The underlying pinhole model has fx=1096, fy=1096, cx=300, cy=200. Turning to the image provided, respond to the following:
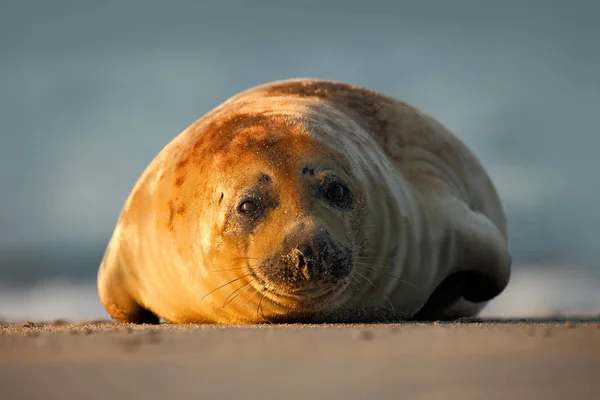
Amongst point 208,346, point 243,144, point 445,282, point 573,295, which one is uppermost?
point 243,144

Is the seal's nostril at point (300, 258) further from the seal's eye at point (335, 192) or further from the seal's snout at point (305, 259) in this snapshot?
the seal's eye at point (335, 192)

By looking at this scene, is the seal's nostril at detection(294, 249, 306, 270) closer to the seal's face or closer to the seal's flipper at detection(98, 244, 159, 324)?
the seal's face

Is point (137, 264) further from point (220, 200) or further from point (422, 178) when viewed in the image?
point (422, 178)

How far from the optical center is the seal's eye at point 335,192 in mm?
5789

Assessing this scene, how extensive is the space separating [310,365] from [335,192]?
7.95ft

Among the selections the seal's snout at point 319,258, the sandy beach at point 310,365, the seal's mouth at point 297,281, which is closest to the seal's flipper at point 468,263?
the seal's mouth at point 297,281

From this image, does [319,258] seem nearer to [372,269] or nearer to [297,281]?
[297,281]

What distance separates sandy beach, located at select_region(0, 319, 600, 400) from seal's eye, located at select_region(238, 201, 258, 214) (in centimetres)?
106

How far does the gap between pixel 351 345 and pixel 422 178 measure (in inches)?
122

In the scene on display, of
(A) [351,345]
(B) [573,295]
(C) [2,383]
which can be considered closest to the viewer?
(C) [2,383]

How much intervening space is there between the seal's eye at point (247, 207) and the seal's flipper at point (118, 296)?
5.09ft

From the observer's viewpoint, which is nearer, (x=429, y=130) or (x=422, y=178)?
(x=422, y=178)

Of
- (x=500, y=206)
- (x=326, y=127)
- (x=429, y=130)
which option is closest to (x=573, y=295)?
Result: (x=500, y=206)

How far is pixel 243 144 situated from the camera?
6.01m
